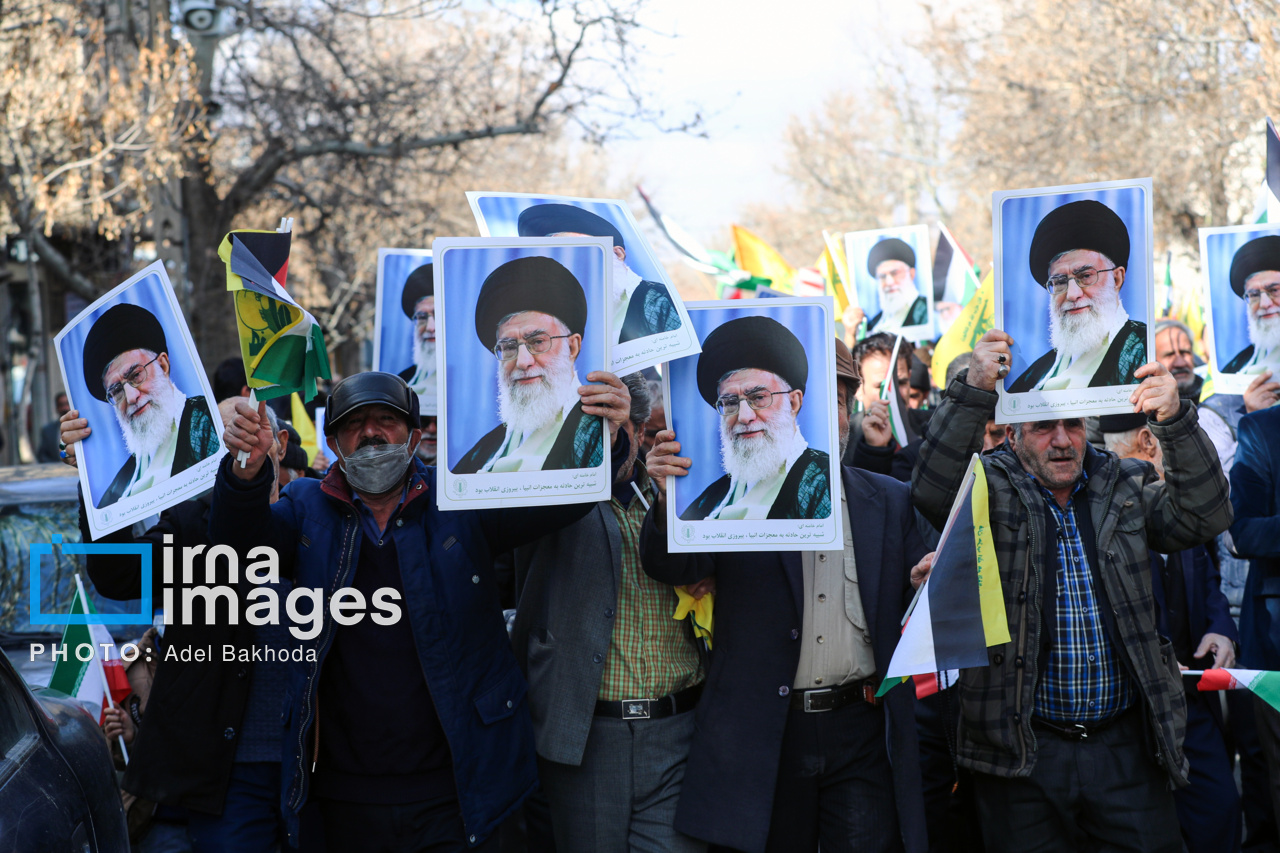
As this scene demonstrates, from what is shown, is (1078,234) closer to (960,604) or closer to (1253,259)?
(960,604)

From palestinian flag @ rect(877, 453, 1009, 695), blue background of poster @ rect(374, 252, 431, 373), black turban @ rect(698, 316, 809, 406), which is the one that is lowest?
palestinian flag @ rect(877, 453, 1009, 695)

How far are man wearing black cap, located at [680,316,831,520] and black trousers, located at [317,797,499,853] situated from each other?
1134 mm

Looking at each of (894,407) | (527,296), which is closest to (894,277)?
(894,407)

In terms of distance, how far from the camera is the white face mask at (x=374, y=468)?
11.9ft

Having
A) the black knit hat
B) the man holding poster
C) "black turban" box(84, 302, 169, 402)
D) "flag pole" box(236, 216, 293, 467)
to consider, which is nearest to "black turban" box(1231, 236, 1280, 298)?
the man holding poster

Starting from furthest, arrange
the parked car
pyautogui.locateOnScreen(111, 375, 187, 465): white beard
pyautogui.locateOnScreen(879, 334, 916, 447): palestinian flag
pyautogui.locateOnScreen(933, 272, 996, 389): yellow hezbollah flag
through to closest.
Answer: pyautogui.locateOnScreen(933, 272, 996, 389): yellow hezbollah flag → pyautogui.locateOnScreen(879, 334, 916, 447): palestinian flag → pyautogui.locateOnScreen(111, 375, 187, 465): white beard → the parked car

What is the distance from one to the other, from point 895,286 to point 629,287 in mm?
6095

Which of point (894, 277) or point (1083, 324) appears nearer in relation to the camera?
point (1083, 324)

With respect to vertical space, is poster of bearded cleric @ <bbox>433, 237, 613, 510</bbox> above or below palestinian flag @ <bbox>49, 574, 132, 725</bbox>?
above

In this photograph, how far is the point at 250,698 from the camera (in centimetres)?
383

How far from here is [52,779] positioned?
2738mm

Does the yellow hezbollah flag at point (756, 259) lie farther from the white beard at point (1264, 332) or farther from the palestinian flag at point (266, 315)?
the palestinian flag at point (266, 315)

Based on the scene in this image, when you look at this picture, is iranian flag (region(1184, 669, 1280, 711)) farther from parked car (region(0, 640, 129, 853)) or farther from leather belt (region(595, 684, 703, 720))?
parked car (region(0, 640, 129, 853))

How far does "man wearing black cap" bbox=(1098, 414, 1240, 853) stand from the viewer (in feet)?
15.1
